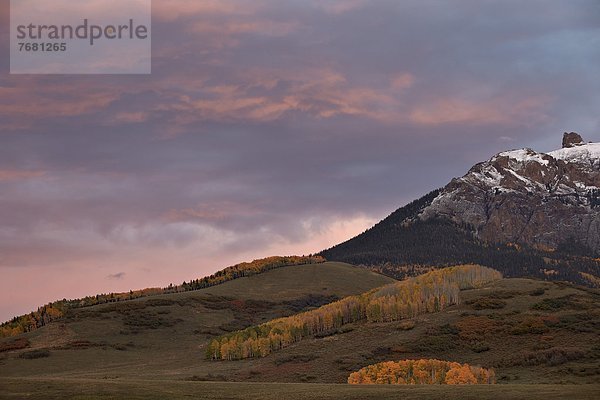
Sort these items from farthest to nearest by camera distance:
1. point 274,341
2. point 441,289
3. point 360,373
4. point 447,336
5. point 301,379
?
point 441,289 < point 274,341 < point 447,336 < point 301,379 < point 360,373

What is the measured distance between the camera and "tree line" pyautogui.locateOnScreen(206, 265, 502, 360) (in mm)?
157375

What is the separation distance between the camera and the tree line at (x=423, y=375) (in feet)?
306

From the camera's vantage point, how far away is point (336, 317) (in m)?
177

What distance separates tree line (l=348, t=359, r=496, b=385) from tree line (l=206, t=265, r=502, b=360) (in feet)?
184

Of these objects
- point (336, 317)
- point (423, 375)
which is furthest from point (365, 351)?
point (336, 317)

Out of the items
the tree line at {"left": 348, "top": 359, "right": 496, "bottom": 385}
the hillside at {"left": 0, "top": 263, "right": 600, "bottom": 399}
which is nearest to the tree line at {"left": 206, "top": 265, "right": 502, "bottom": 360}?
the hillside at {"left": 0, "top": 263, "right": 600, "bottom": 399}

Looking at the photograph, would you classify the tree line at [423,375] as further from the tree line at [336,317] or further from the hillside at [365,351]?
the tree line at [336,317]

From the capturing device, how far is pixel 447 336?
5482 inches

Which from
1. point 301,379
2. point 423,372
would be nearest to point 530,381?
point 423,372

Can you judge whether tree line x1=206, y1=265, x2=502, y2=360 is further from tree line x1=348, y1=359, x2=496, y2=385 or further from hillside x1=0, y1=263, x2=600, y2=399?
tree line x1=348, y1=359, x2=496, y2=385

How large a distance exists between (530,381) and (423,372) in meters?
14.1

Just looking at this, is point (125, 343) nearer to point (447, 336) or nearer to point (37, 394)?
point (447, 336)

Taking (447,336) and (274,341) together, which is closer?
(447,336)

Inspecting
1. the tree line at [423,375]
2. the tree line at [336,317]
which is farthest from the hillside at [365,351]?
the tree line at [423,375]
